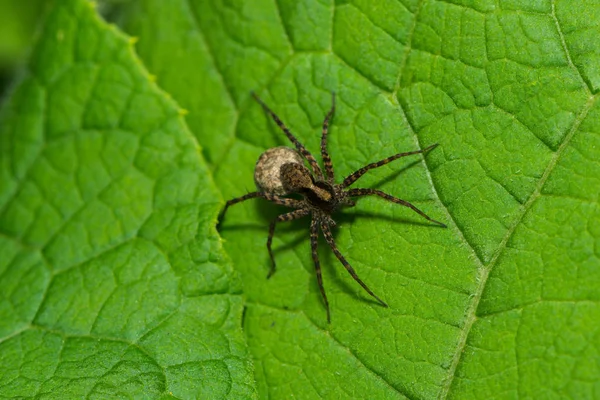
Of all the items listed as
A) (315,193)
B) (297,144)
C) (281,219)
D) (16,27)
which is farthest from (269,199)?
(16,27)

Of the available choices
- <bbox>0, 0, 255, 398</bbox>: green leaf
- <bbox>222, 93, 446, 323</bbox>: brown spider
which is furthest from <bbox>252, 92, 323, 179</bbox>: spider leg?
<bbox>0, 0, 255, 398</bbox>: green leaf

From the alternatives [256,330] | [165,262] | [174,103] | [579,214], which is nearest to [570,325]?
[579,214]

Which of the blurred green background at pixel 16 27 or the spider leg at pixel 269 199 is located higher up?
the blurred green background at pixel 16 27

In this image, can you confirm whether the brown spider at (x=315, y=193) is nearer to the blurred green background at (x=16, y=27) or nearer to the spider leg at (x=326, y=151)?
the spider leg at (x=326, y=151)

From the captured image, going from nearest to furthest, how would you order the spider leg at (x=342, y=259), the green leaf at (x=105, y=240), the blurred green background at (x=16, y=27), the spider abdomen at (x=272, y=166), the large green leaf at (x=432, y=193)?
1. the large green leaf at (x=432, y=193)
2. the green leaf at (x=105, y=240)
3. the spider leg at (x=342, y=259)
4. the spider abdomen at (x=272, y=166)
5. the blurred green background at (x=16, y=27)

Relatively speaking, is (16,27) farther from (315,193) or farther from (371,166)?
(371,166)

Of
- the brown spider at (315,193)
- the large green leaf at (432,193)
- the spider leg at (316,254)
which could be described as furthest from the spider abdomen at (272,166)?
the spider leg at (316,254)

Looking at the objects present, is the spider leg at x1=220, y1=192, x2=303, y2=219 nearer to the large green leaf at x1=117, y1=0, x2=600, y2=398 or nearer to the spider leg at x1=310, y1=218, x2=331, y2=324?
the large green leaf at x1=117, y1=0, x2=600, y2=398
